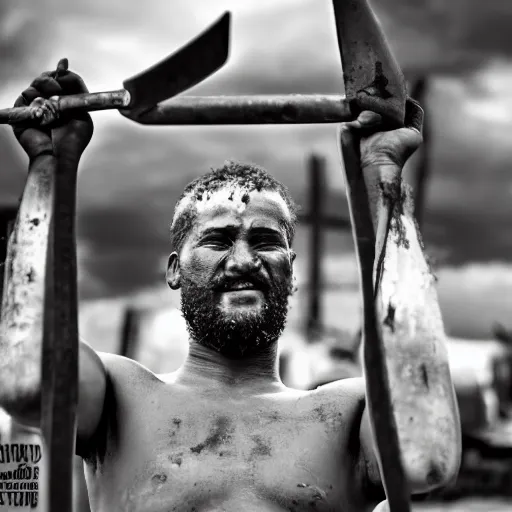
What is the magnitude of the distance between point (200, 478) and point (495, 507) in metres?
11.5

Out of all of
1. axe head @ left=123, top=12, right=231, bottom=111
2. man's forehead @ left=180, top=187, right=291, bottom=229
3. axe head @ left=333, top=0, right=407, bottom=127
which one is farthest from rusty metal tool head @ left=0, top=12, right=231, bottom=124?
man's forehead @ left=180, top=187, right=291, bottom=229

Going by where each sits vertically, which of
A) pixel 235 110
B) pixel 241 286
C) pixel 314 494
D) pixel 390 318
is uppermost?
pixel 235 110

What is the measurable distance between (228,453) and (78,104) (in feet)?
3.54

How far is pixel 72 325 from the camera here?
2.37 meters

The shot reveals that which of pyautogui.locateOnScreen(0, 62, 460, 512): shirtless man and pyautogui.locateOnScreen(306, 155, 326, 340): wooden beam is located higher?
pyautogui.locateOnScreen(306, 155, 326, 340): wooden beam

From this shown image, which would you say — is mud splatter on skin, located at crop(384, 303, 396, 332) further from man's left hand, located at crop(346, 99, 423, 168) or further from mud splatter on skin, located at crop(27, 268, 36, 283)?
mud splatter on skin, located at crop(27, 268, 36, 283)

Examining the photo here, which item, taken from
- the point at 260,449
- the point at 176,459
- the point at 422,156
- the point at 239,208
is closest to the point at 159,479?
the point at 176,459

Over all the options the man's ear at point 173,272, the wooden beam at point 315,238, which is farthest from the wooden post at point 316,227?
the man's ear at point 173,272

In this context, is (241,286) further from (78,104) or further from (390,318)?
(78,104)

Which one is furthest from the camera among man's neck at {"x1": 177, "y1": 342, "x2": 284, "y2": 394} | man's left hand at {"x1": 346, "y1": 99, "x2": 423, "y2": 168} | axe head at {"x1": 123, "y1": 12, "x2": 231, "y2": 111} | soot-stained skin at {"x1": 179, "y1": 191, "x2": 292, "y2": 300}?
man's neck at {"x1": 177, "y1": 342, "x2": 284, "y2": 394}

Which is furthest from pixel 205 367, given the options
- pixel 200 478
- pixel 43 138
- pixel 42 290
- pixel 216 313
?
pixel 43 138

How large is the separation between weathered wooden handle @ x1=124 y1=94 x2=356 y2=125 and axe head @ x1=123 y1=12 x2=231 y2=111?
0.05m

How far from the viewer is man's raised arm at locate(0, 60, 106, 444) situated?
240cm

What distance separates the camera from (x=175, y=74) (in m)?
2.27
